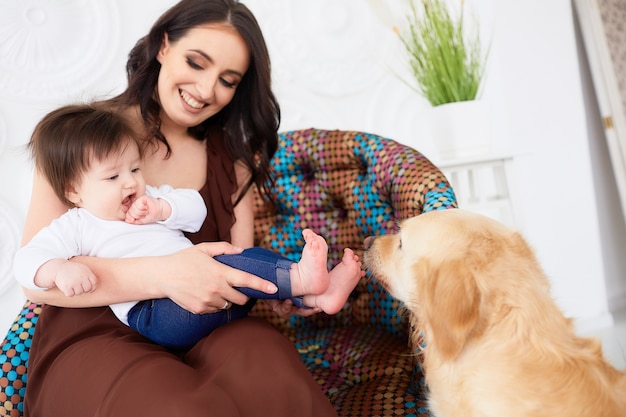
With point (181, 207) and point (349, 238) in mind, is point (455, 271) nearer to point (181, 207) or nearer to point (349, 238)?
point (181, 207)

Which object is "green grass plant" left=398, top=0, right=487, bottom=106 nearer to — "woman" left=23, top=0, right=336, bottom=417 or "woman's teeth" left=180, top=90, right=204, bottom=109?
"woman" left=23, top=0, right=336, bottom=417

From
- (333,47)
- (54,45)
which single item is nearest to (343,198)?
(333,47)

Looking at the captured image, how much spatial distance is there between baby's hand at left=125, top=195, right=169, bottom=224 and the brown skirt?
0.28m

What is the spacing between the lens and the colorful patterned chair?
56.6 inches

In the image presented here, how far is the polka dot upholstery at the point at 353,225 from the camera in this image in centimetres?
155

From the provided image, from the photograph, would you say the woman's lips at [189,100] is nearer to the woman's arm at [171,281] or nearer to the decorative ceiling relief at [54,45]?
the woman's arm at [171,281]

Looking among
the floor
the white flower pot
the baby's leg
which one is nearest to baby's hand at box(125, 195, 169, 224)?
the baby's leg

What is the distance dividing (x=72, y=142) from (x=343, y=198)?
0.94m

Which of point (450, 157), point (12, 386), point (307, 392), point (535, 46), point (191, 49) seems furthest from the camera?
point (535, 46)

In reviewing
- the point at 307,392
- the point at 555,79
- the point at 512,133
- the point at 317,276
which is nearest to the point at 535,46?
the point at 555,79

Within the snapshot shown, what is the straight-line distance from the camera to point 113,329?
134 centimetres

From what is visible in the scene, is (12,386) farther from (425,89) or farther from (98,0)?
(425,89)

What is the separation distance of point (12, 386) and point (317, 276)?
32.1 inches

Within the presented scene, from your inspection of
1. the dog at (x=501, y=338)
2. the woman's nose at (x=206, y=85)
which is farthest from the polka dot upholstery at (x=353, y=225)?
the woman's nose at (x=206, y=85)
